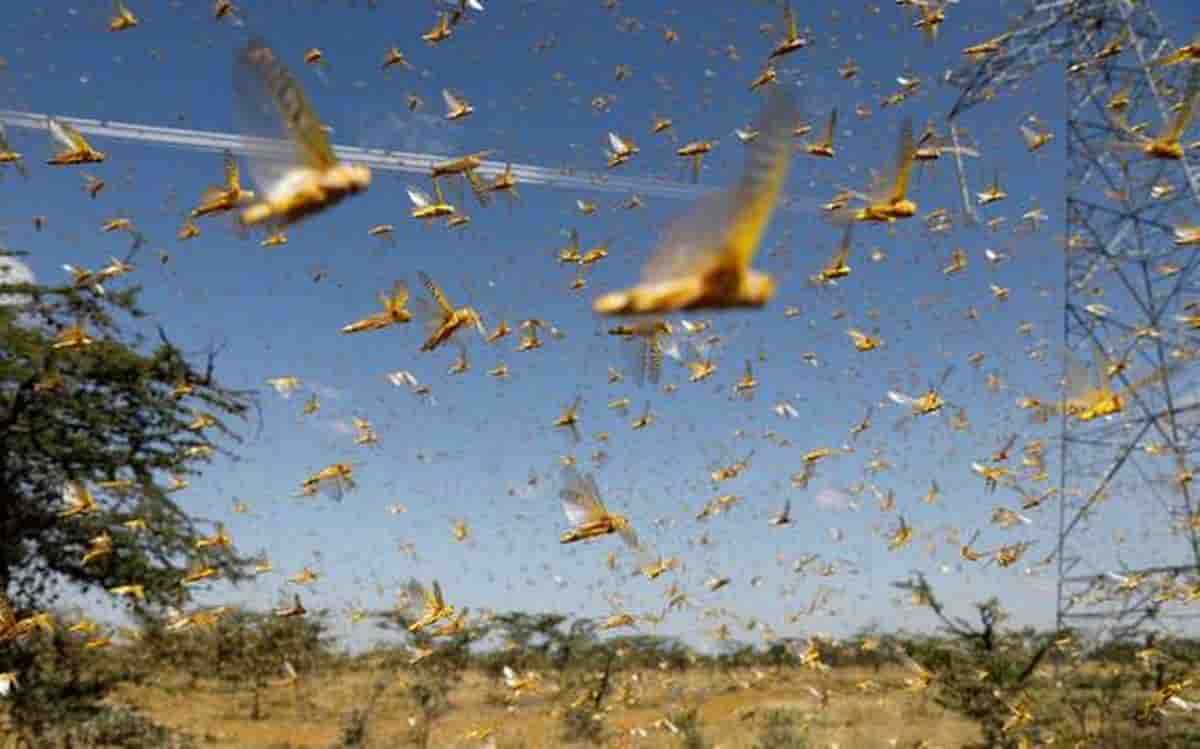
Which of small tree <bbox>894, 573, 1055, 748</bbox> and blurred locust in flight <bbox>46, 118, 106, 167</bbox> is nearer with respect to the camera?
blurred locust in flight <bbox>46, 118, 106, 167</bbox>

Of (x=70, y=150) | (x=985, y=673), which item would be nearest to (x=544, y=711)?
(x=985, y=673)

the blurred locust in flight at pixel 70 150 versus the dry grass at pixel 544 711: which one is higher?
the blurred locust in flight at pixel 70 150

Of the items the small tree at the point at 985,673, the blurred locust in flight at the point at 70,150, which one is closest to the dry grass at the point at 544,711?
the small tree at the point at 985,673

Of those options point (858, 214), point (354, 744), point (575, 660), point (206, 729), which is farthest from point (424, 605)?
point (575, 660)

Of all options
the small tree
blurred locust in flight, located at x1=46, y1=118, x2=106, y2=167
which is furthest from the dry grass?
blurred locust in flight, located at x1=46, y1=118, x2=106, y2=167

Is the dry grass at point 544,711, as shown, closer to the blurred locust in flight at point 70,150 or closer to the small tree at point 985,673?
the small tree at point 985,673

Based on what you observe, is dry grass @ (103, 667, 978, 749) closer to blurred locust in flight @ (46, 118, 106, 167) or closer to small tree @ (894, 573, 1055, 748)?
small tree @ (894, 573, 1055, 748)

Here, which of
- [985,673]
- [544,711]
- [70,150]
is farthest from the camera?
[544,711]

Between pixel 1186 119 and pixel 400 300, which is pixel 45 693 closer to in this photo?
pixel 400 300

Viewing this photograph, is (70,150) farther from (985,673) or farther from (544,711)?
(544,711)
